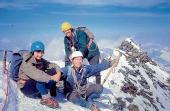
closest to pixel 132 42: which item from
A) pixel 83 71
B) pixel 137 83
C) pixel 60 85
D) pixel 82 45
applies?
pixel 137 83

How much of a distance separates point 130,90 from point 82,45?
21.7 feet

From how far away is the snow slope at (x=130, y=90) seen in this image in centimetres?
1364

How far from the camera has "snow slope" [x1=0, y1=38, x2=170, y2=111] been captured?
13.6 m

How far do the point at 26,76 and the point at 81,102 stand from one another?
3294 millimetres

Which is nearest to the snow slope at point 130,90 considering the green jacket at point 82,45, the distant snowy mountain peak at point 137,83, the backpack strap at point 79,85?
the distant snowy mountain peak at point 137,83

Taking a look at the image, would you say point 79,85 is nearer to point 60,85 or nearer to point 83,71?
point 83,71

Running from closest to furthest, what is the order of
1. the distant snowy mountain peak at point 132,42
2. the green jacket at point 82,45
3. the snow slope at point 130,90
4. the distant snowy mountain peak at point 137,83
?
the snow slope at point 130,90 < the green jacket at point 82,45 < the distant snowy mountain peak at point 137,83 < the distant snowy mountain peak at point 132,42

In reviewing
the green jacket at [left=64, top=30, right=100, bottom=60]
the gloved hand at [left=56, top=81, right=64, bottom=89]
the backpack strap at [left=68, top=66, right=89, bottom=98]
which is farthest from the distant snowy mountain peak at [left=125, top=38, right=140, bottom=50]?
the backpack strap at [left=68, top=66, right=89, bottom=98]

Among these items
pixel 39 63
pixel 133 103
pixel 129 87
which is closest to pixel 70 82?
pixel 39 63

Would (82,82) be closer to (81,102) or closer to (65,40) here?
(81,102)

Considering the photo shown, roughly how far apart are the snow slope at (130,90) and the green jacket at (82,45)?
260cm

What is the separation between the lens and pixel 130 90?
2338 centimetres

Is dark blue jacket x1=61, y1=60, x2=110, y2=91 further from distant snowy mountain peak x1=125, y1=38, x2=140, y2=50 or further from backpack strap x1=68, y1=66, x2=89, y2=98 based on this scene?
distant snowy mountain peak x1=125, y1=38, x2=140, y2=50

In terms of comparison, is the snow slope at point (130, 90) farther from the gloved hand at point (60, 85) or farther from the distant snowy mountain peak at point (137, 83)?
the gloved hand at point (60, 85)
